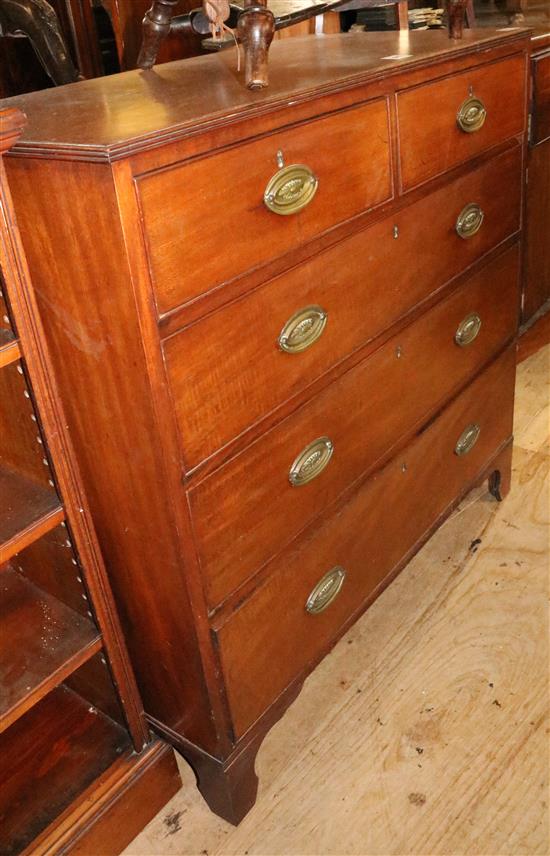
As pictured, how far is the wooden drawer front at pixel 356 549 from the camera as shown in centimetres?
128

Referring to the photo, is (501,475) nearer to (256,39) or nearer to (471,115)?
(471,115)

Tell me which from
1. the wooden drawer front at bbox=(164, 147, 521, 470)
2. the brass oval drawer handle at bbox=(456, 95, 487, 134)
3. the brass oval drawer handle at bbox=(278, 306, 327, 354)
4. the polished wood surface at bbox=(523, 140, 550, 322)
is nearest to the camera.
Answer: the wooden drawer front at bbox=(164, 147, 521, 470)

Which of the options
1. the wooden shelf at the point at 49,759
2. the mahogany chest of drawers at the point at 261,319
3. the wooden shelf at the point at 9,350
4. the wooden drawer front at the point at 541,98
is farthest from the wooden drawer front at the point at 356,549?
the wooden drawer front at the point at 541,98

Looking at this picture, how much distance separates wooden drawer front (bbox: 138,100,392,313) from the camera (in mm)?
907

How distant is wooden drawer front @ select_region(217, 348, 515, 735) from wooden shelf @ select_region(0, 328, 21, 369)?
0.50 m

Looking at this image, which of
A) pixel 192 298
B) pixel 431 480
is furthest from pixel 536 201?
pixel 192 298

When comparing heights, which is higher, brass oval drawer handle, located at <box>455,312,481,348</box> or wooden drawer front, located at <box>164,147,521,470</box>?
wooden drawer front, located at <box>164,147,521,470</box>

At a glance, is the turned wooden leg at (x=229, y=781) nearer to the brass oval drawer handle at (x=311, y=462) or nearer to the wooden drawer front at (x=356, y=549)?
the wooden drawer front at (x=356, y=549)

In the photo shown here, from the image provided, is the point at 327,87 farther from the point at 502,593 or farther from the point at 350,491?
the point at 502,593

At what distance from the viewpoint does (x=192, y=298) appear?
963 mm

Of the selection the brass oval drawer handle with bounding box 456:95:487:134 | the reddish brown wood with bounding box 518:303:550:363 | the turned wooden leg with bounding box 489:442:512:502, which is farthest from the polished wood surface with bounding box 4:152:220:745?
the reddish brown wood with bounding box 518:303:550:363

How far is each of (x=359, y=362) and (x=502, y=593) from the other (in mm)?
769

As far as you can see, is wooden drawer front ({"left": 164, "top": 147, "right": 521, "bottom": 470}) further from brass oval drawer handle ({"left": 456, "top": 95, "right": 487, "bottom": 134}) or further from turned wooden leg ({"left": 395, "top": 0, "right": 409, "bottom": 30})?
turned wooden leg ({"left": 395, "top": 0, "right": 409, "bottom": 30})

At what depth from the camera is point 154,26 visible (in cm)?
131
